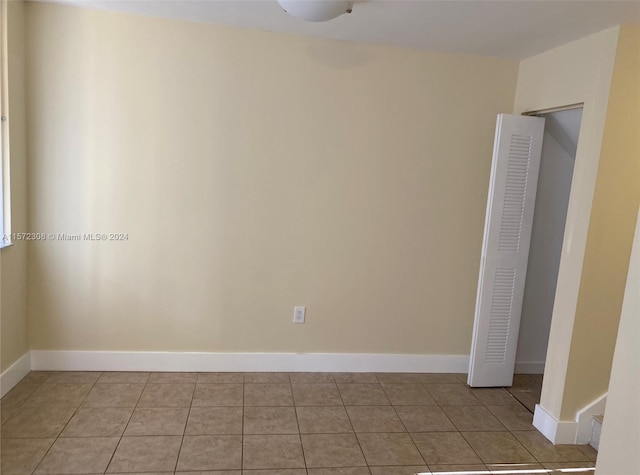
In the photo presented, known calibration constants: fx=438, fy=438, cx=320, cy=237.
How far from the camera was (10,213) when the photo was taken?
261 cm

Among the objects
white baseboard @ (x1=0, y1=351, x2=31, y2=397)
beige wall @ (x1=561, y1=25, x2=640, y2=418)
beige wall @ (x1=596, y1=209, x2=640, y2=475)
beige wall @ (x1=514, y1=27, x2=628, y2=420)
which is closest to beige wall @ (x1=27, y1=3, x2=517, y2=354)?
white baseboard @ (x1=0, y1=351, x2=31, y2=397)

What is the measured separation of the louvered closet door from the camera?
294 centimetres

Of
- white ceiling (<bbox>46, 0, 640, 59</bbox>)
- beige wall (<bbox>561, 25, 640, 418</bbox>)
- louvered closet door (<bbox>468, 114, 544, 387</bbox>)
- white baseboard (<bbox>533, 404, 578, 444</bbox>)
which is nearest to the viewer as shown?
white ceiling (<bbox>46, 0, 640, 59</bbox>)

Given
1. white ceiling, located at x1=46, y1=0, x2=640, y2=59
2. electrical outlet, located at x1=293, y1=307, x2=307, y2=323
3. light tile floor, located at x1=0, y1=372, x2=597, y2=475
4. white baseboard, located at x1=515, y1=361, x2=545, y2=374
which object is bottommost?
light tile floor, located at x1=0, y1=372, x2=597, y2=475

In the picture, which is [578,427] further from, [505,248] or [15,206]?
[15,206]

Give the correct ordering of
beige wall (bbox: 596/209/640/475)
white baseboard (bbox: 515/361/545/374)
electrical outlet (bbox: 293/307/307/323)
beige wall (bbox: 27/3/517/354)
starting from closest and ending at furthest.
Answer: beige wall (bbox: 596/209/640/475), beige wall (bbox: 27/3/517/354), electrical outlet (bbox: 293/307/307/323), white baseboard (bbox: 515/361/545/374)

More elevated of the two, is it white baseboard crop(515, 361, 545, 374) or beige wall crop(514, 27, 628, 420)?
beige wall crop(514, 27, 628, 420)

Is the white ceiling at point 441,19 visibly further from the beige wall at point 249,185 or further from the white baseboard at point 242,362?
the white baseboard at point 242,362

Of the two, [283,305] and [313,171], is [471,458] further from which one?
[313,171]

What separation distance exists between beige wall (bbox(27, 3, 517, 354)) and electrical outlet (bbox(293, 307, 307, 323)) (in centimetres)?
4

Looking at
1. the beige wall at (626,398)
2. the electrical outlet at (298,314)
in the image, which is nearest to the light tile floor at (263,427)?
the electrical outlet at (298,314)

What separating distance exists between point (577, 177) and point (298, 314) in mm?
1947

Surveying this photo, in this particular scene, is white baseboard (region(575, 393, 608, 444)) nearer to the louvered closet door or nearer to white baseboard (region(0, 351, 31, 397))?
the louvered closet door

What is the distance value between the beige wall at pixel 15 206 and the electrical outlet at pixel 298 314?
1.76m
